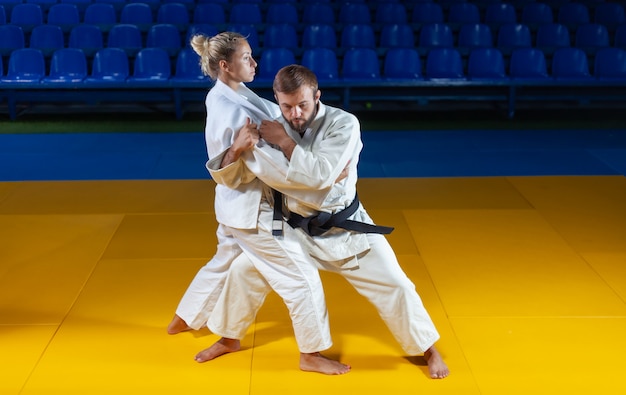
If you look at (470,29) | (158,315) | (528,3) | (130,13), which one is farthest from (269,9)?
(158,315)

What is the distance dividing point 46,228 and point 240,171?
9.34 feet

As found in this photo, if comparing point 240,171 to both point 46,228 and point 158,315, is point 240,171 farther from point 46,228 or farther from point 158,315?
point 46,228

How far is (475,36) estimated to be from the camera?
1006cm

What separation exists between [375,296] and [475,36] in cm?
734

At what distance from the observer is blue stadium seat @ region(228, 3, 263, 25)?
10195 millimetres

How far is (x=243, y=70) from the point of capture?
340 centimetres

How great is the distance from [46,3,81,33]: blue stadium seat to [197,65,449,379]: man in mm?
7828

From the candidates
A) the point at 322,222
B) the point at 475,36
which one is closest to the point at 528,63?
the point at 475,36

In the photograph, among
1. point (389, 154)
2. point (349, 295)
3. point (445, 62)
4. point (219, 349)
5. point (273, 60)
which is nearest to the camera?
point (219, 349)

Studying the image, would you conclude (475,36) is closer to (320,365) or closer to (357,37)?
(357,37)

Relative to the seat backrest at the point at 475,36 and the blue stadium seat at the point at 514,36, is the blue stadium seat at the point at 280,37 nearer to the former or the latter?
the seat backrest at the point at 475,36

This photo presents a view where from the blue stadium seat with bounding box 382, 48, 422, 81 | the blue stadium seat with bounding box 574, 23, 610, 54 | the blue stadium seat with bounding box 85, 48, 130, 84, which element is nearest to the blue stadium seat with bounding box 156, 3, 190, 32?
the blue stadium seat with bounding box 85, 48, 130, 84

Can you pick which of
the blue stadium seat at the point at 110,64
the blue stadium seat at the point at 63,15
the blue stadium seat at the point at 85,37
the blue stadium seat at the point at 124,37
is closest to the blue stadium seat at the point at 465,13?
the blue stadium seat at the point at 124,37

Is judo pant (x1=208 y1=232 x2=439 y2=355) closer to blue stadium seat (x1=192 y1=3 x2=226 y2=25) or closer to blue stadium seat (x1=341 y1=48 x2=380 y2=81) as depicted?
blue stadium seat (x1=341 y1=48 x2=380 y2=81)
